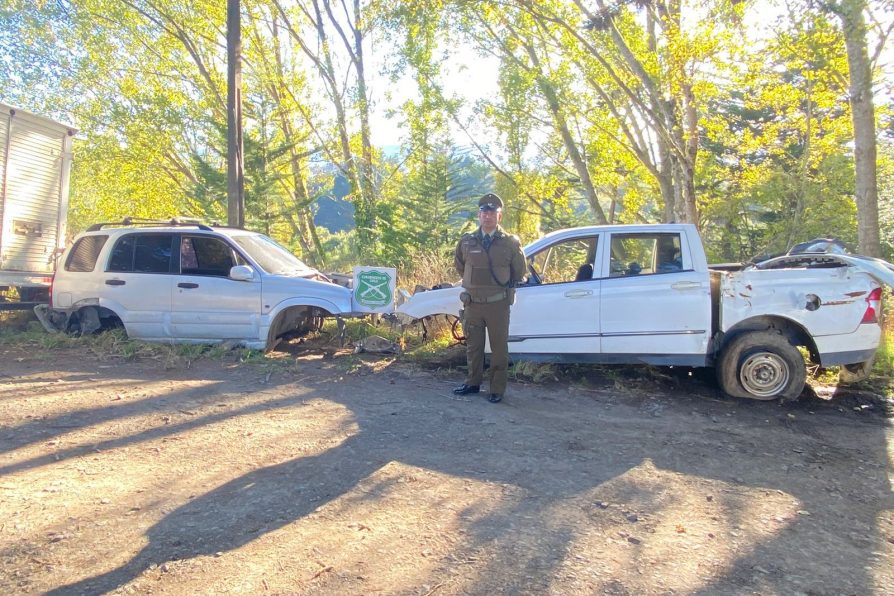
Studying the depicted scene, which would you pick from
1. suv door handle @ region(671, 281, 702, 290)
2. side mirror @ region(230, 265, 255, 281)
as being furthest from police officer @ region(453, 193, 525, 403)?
side mirror @ region(230, 265, 255, 281)

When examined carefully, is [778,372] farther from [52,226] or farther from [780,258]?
[52,226]

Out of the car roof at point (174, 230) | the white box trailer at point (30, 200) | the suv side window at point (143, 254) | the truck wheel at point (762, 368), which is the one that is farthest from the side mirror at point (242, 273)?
the truck wheel at point (762, 368)

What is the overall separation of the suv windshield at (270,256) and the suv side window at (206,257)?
0.67ft

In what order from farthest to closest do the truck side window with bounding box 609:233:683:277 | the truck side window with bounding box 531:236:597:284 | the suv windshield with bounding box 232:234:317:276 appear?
1. the suv windshield with bounding box 232:234:317:276
2. the truck side window with bounding box 531:236:597:284
3. the truck side window with bounding box 609:233:683:277

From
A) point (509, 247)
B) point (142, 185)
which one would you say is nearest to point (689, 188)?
point (509, 247)

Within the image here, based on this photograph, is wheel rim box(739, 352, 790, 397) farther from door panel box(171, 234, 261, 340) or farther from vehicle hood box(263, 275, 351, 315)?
door panel box(171, 234, 261, 340)

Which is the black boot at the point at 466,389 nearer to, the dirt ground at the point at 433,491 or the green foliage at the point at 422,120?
the dirt ground at the point at 433,491

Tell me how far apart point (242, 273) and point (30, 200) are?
4.17 meters

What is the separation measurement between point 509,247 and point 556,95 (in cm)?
1516

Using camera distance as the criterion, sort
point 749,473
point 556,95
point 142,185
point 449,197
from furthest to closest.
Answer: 1. point 142,185
2. point 449,197
3. point 556,95
4. point 749,473

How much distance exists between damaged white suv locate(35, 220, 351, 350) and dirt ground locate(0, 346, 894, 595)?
1.48 m

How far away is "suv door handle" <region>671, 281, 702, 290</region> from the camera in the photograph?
20.2 ft

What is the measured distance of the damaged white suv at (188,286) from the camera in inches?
302

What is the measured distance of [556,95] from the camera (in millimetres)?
19234
